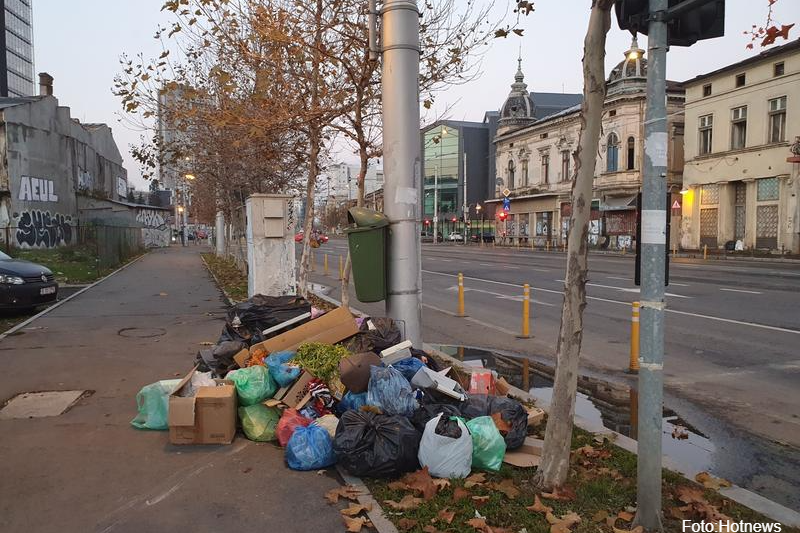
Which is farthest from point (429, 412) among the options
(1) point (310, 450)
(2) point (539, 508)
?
(2) point (539, 508)

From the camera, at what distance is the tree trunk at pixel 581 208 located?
3.71 metres

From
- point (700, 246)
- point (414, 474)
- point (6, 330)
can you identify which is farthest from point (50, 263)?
point (700, 246)

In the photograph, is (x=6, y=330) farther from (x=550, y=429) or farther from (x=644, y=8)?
(x=644, y=8)

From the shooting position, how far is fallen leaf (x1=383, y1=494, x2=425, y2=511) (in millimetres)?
3801

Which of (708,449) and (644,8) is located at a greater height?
(644,8)

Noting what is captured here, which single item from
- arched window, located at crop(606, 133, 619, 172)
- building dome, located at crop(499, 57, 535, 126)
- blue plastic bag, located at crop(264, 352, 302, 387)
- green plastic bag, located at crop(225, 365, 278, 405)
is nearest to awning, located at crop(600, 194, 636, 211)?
arched window, located at crop(606, 133, 619, 172)

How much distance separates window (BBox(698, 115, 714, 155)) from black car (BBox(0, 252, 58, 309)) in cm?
3766

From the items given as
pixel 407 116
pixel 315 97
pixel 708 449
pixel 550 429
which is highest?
pixel 315 97

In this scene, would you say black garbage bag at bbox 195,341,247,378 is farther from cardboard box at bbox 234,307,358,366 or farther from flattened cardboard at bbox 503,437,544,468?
flattened cardboard at bbox 503,437,544,468

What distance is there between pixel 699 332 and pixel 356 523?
891 cm

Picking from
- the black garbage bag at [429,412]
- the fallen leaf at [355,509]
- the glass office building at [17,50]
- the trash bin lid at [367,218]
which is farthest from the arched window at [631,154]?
the glass office building at [17,50]

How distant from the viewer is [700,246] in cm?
3747

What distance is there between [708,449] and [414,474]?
289 cm

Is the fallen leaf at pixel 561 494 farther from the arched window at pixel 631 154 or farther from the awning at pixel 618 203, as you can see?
the arched window at pixel 631 154
